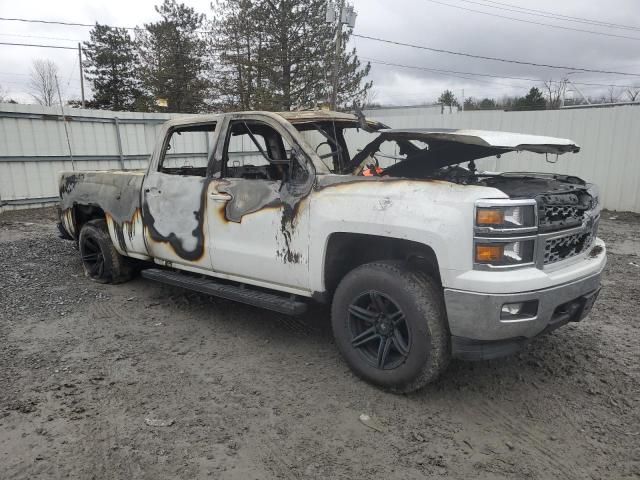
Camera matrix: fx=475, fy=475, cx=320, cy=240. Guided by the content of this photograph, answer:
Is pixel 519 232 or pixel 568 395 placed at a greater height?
pixel 519 232

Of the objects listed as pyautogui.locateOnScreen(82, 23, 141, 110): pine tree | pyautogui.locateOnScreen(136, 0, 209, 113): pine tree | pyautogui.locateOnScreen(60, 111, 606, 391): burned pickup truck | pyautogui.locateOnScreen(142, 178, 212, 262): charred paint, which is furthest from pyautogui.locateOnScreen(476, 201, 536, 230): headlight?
pyautogui.locateOnScreen(82, 23, 141, 110): pine tree

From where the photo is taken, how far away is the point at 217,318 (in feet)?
15.3

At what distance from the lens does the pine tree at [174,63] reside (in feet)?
98.5

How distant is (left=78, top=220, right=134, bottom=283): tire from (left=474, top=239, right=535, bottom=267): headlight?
4.36 meters

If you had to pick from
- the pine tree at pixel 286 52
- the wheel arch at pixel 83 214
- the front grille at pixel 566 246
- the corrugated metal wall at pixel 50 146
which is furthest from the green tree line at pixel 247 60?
the front grille at pixel 566 246

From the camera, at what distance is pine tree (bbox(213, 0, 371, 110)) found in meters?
23.5

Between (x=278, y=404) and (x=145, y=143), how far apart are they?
40.7 feet

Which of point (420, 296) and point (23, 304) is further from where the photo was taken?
point (23, 304)

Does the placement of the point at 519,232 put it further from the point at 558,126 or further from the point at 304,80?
the point at 304,80

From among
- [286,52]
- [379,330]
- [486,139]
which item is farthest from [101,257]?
[286,52]

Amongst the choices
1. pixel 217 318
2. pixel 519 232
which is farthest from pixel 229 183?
pixel 519 232

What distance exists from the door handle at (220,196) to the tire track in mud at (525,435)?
2371 millimetres

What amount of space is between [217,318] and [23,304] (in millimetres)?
2137

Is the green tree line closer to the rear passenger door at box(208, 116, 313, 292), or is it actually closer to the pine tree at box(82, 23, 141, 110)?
the pine tree at box(82, 23, 141, 110)
